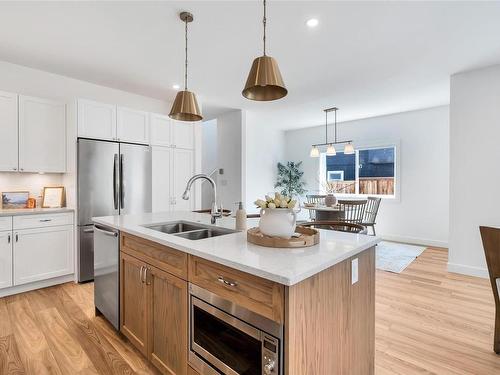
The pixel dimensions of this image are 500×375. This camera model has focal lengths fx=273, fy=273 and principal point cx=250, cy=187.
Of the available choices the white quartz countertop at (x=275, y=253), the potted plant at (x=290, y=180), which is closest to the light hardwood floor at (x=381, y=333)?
the white quartz countertop at (x=275, y=253)

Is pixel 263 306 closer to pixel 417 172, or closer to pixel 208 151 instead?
pixel 417 172

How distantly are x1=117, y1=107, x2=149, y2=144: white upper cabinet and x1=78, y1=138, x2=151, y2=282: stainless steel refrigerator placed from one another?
183mm

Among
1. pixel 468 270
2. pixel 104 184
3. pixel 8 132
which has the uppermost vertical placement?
pixel 8 132

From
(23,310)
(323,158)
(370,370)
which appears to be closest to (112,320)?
(23,310)

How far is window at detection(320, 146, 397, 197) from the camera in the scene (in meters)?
5.89

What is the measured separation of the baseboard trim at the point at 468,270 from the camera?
11.2 feet

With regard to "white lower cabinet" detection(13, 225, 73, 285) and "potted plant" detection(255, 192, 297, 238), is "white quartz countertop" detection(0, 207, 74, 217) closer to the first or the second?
"white lower cabinet" detection(13, 225, 73, 285)

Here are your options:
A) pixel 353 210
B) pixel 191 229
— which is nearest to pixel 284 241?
pixel 191 229

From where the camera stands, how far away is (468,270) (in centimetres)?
355

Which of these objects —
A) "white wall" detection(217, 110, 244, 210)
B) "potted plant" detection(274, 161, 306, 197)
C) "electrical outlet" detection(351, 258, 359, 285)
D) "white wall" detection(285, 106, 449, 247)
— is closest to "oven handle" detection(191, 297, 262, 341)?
"electrical outlet" detection(351, 258, 359, 285)

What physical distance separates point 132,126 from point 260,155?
11.2ft

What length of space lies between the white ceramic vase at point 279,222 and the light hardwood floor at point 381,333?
122cm

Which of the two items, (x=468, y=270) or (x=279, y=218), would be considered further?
(x=468, y=270)

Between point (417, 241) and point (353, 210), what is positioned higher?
point (353, 210)
